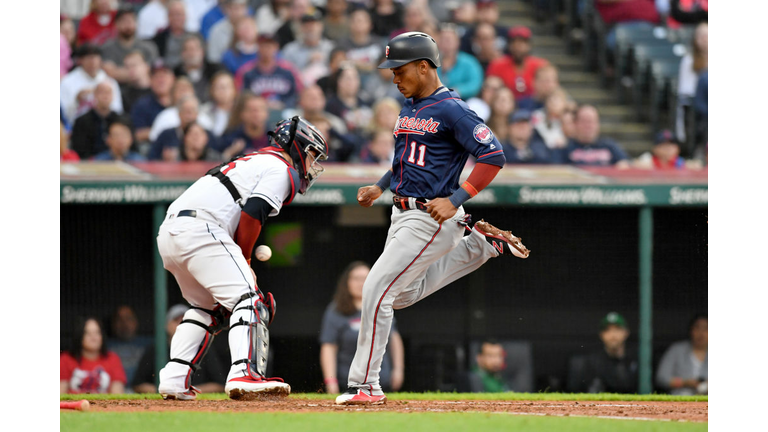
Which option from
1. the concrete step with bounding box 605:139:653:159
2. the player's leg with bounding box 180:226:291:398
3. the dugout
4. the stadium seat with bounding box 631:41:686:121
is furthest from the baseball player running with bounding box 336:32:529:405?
the stadium seat with bounding box 631:41:686:121

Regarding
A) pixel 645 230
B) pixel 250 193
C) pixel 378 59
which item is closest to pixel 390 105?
pixel 378 59

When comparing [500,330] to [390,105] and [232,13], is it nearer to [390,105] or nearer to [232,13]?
[390,105]

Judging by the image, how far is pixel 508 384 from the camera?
7.61 m

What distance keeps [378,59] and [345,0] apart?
1067 mm

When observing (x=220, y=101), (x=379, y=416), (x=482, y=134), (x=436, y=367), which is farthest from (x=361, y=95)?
(x=379, y=416)

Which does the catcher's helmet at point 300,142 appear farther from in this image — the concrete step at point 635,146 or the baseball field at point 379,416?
the concrete step at point 635,146

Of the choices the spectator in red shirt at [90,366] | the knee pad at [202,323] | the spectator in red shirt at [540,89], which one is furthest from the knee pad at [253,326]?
the spectator in red shirt at [540,89]

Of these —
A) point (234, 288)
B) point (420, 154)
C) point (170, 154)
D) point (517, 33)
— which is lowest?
point (234, 288)

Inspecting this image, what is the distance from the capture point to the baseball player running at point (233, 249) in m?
4.75

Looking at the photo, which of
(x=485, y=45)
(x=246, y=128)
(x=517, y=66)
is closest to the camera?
(x=246, y=128)

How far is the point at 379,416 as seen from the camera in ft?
13.9

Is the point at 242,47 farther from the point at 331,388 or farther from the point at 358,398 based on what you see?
the point at 358,398

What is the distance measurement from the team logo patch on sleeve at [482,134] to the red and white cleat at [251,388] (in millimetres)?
1587

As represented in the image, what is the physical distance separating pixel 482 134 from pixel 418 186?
43 centimetres
